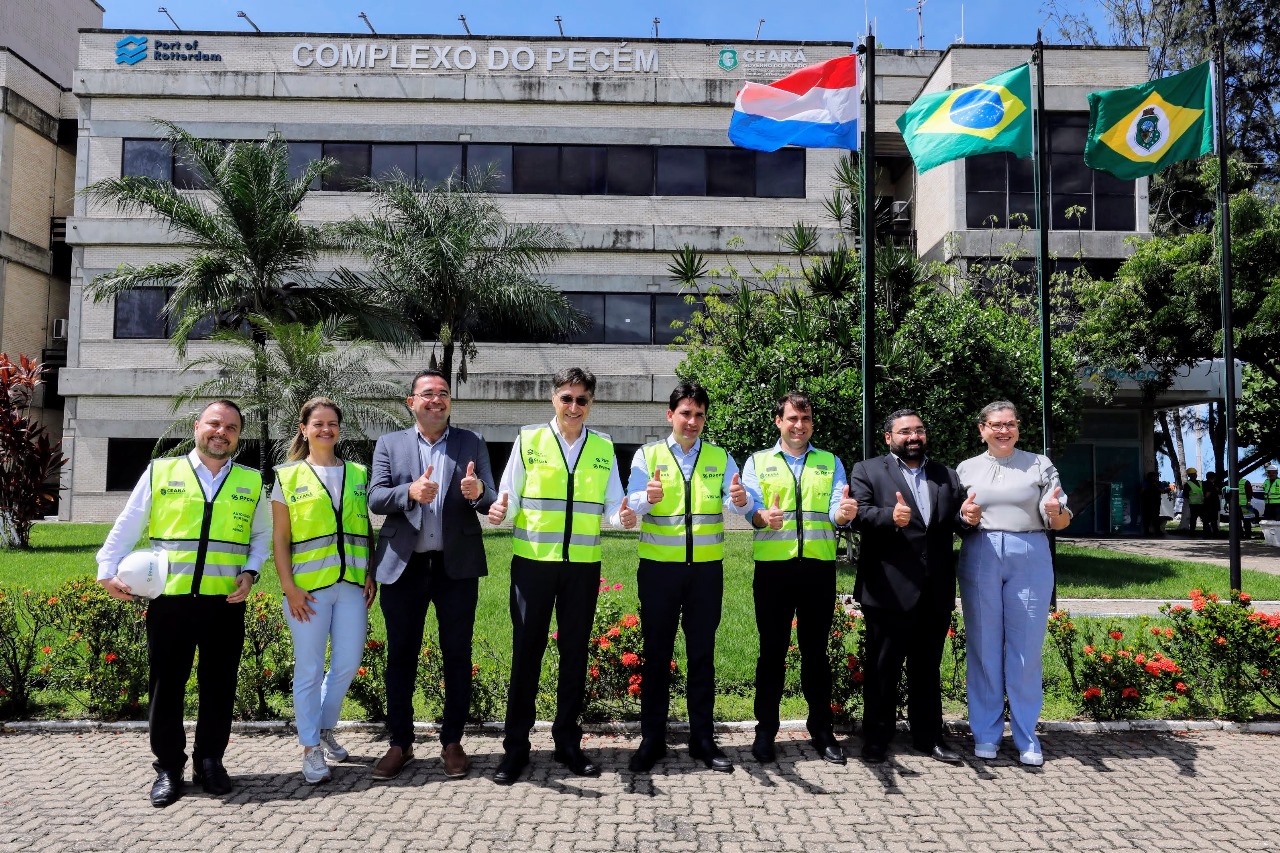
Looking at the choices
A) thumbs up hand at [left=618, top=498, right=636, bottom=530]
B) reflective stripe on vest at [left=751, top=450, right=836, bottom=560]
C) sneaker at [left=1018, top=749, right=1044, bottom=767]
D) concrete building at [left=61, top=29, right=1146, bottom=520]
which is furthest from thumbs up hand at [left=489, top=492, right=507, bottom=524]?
concrete building at [left=61, top=29, right=1146, bottom=520]

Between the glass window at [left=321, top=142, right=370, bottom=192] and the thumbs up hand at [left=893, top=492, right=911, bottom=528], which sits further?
the glass window at [left=321, top=142, right=370, bottom=192]

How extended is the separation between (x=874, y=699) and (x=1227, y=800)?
6.20ft

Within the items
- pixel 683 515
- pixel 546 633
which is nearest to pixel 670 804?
pixel 546 633

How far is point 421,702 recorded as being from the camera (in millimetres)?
6621

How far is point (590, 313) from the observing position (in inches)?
914

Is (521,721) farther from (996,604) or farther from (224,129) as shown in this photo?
(224,129)

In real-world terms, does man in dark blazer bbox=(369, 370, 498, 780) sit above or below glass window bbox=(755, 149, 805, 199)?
below

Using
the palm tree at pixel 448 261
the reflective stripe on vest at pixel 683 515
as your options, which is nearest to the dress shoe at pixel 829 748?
the reflective stripe on vest at pixel 683 515

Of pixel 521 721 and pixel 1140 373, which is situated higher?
pixel 1140 373

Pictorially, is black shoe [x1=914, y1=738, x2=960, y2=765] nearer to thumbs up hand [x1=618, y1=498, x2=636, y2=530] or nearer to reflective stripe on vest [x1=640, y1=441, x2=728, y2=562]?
reflective stripe on vest [x1=640, y1=441, x2=728, y2=562]

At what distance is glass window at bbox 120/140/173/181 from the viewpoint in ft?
77.4

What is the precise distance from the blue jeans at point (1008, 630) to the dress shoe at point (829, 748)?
0.88m

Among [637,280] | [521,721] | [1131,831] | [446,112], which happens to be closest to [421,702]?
[521,721]

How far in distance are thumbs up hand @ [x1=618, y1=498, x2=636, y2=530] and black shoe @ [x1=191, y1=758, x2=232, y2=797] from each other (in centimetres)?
259
